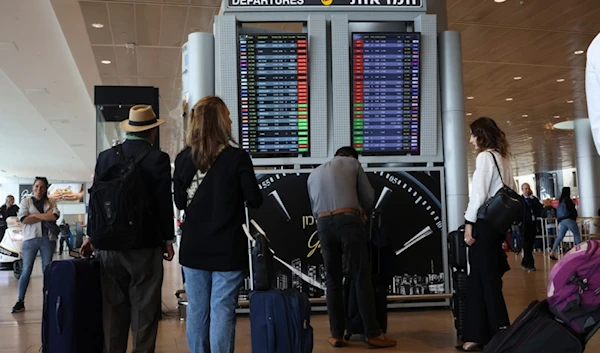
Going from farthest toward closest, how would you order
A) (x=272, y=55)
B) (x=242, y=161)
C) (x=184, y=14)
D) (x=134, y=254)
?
(x=184, y=14) → (x=272, y=55) → (x=134, y=254) → (x=242, y=161)

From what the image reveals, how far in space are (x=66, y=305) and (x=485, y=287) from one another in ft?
8.20

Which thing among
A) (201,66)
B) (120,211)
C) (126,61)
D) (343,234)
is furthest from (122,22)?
(120,211)

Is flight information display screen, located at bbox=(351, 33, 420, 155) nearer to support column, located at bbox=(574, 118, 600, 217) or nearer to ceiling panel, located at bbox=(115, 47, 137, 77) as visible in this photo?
ceiling panel, located at bbox=(115, 47, 137, 77)

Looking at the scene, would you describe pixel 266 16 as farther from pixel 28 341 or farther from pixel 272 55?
pixel 28 341

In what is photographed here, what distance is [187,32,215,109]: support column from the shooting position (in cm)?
566

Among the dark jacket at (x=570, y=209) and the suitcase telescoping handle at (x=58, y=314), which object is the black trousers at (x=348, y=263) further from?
the dark jacket at (x=570, y=209)

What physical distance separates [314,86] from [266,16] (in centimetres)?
76

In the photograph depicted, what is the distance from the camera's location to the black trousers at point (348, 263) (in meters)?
4.18

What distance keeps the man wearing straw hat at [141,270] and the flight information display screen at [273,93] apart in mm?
2138

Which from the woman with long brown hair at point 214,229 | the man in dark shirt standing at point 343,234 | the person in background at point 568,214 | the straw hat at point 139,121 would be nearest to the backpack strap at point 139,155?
the straw hat at point 139,121

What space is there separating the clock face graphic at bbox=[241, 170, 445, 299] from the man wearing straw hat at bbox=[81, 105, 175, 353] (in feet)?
7.04

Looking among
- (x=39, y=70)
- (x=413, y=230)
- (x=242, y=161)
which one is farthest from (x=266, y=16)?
(x=39, y=70)

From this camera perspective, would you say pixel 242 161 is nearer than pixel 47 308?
Yes

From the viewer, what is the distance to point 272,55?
219 inches
